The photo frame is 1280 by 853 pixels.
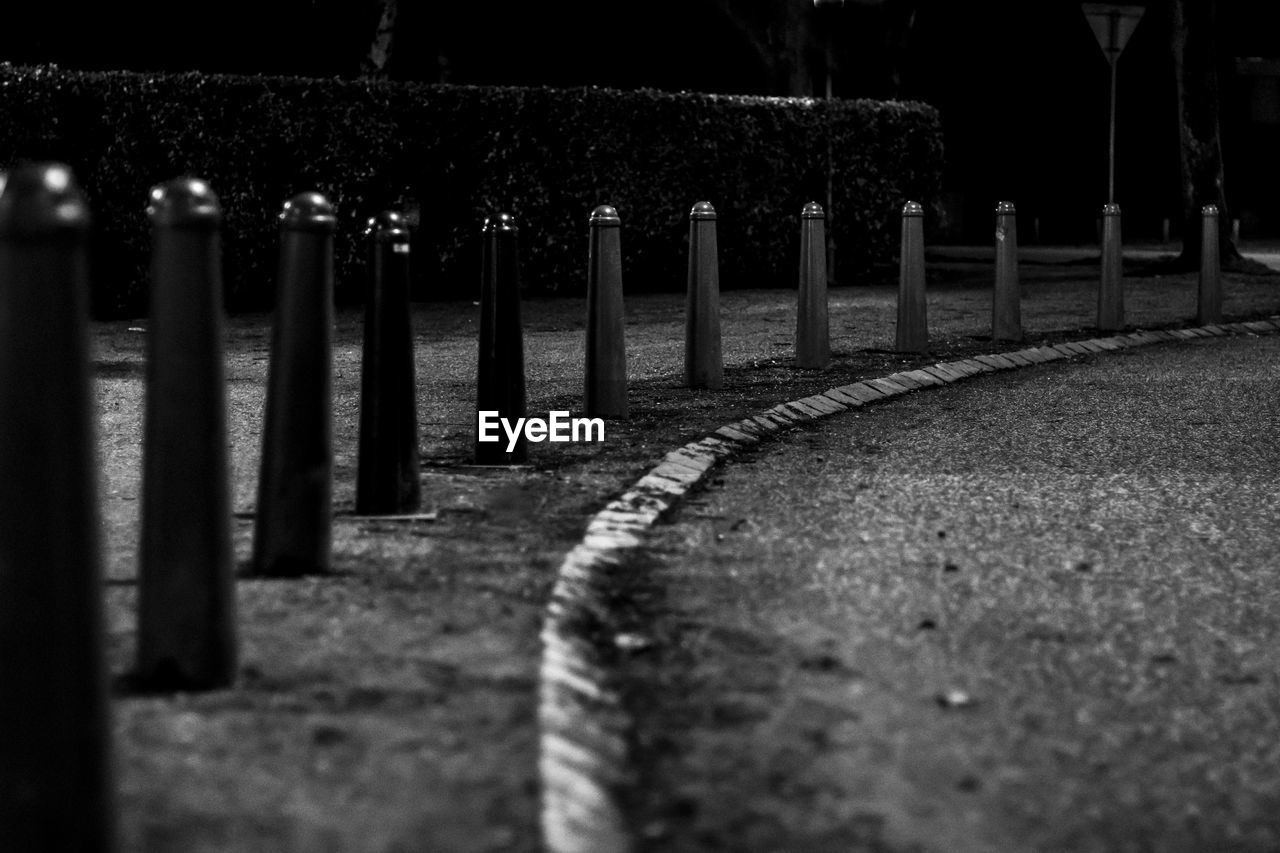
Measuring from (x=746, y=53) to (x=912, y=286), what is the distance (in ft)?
45.5

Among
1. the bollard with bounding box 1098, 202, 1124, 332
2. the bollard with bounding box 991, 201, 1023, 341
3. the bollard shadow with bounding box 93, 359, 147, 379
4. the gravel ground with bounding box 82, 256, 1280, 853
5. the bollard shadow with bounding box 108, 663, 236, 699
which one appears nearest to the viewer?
the gravel ground with bounding box 82, 256, 1280, 853

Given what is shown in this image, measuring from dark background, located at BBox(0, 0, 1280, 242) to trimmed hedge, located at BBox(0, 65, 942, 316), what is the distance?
3840 mm

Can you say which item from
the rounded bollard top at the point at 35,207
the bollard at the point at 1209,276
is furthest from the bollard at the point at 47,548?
the bollard at the point at 1209,276

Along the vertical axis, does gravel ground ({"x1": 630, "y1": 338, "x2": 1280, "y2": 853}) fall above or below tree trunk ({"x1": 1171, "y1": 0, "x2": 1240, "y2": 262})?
below

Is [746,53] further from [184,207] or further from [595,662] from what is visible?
[184,207]

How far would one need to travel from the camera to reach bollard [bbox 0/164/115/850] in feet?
9.67

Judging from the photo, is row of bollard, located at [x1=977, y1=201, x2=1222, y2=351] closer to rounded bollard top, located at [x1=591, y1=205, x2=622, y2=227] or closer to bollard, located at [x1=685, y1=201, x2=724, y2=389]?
bollard, located at [x1=685, y1=201, x2=724, y2=389]

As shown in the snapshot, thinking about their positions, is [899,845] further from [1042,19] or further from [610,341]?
[1042,19]

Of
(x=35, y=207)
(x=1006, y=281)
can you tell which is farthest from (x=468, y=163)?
(x=35, y=207)

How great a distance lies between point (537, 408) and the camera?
9250mm

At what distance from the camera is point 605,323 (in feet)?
27.6

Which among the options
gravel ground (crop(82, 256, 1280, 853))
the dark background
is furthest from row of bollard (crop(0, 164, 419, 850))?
the dark background

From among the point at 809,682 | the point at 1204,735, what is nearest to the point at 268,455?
the point at 809,682

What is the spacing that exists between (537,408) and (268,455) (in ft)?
14.2
